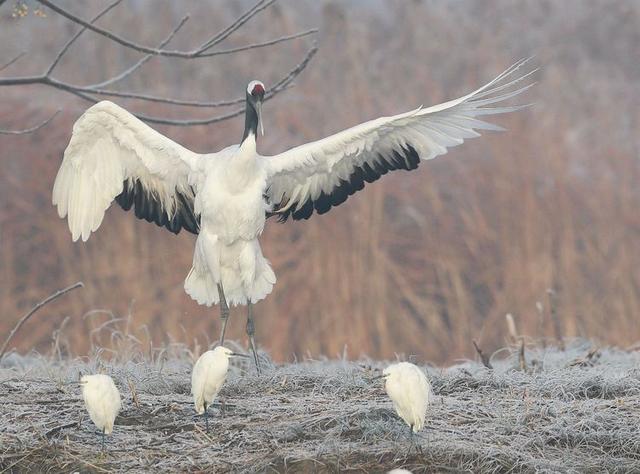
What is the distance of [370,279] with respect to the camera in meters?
11.2

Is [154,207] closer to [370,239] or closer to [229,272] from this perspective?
[229,272]

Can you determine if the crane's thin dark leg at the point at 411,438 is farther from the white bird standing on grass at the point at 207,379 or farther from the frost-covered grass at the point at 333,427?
the white bird standing on grass at the point at 207,379

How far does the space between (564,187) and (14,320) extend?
5.01 metres

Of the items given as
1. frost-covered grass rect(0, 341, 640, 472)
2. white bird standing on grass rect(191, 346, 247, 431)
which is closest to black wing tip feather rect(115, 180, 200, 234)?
frost-covered grass rect(0, 341, 640, 472)

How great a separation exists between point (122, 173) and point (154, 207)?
26 centimetres

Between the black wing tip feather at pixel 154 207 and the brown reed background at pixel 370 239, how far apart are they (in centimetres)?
365

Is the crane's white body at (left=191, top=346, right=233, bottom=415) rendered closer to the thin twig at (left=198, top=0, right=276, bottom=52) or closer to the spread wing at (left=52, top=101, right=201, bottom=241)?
the spread wing at (left=52, top=101, right=201, bottom=241)

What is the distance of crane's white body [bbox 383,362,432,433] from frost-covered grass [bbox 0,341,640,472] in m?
0.17

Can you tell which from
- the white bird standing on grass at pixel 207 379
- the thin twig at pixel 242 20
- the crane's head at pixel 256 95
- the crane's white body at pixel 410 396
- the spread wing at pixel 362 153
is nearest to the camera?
the crane's white body at pixel 410 396

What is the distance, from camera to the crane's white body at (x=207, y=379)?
5.09 meters

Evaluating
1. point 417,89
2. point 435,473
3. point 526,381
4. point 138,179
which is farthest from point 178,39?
point 435,473

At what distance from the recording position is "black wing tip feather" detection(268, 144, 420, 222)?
21.1 ft

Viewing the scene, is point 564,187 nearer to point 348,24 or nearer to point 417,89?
point 417,89

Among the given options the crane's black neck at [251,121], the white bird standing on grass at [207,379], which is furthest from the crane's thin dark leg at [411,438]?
the crane's black neck at [251,121]
